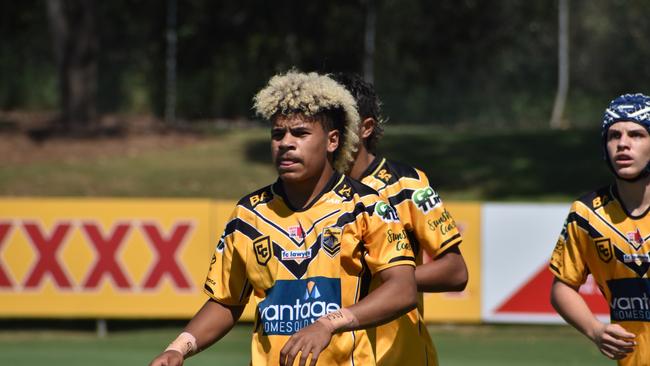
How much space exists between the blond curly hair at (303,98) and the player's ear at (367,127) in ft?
3.87

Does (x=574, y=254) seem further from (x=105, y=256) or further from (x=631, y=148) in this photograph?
(x=105, y=256)

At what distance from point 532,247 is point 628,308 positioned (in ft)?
27.1

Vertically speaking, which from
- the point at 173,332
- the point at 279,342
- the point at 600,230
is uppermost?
the point at 600,230

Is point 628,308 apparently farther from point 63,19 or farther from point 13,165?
point 63,19

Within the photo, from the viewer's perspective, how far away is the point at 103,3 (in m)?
33.9

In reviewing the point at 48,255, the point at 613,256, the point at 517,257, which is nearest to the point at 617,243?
the point at 613,256

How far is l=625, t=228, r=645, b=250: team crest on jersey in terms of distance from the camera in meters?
5.12

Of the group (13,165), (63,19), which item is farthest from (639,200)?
(63,19)

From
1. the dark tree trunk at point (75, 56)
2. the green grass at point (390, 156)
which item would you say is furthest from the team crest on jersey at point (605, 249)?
the dark tree trunk at point (75, 56)

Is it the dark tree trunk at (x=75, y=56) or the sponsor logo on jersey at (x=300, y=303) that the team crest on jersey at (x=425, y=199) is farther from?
the dark tree trunk at (x=75, y=56)

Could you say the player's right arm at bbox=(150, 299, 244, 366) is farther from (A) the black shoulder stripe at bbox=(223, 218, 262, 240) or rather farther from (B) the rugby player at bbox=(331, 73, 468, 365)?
(B) the rugby player at bbox=(331, 73, 468, 365)

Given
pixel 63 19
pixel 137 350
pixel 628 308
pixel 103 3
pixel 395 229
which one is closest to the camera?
pixel 395 229

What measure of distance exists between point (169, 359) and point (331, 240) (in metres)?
0.75

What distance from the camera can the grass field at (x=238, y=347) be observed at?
12.1 metres
